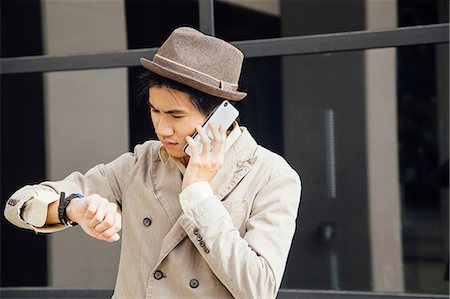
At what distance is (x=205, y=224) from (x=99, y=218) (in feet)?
0.86

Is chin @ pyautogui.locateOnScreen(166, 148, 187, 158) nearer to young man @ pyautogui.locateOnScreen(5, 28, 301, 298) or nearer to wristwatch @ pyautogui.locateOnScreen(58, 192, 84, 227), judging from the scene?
young man @ pyautogui.locateOnScreen(5, 28, 301, 298)

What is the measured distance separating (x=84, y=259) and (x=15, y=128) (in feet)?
2.96

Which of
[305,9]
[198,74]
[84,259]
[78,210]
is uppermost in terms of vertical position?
[305,9]

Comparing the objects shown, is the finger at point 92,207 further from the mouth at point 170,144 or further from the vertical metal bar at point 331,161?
the vertical metal bar at point 331,161

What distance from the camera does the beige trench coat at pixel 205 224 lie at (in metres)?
1.77

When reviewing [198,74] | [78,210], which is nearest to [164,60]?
[198,74]

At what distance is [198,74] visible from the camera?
1.88m

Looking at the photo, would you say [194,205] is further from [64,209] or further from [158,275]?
[64,209]

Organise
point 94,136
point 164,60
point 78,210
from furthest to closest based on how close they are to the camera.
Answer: point 94,136 → point 164,60 → point 78,210

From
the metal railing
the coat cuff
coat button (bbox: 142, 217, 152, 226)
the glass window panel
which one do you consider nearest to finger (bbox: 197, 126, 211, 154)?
coat button (bbox: 142, 217, 152, 226)

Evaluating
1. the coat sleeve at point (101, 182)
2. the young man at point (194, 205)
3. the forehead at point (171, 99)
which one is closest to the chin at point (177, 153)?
the young man at point (194, 205)

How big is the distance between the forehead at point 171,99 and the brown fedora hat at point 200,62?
0.13 ft

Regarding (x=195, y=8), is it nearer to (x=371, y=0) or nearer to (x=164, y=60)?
(x=371, y=0)

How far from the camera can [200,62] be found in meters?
1.89
